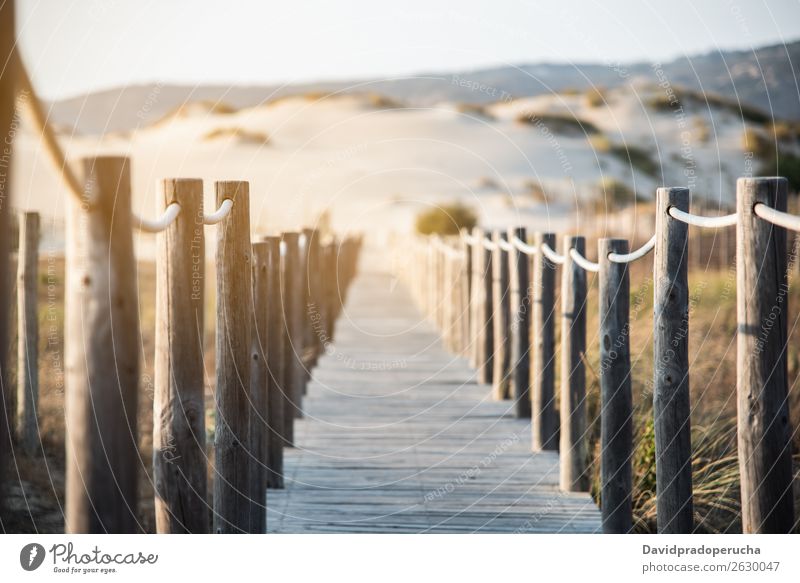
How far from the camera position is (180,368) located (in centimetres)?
288

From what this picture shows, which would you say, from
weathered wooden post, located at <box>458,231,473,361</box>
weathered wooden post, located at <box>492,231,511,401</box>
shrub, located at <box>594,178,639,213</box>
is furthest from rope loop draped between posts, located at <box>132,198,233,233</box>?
shrub, located at <box>594,178,639,213</box>

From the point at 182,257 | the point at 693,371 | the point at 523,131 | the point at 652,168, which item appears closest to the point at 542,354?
the point at 693,371

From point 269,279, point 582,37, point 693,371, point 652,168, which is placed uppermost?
point 652,168

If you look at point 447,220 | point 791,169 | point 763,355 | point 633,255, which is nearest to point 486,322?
point 633,255

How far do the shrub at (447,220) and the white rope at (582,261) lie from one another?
60.9 ft

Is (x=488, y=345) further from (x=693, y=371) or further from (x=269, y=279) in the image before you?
(x=269, y=279)

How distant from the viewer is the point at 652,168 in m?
41.9

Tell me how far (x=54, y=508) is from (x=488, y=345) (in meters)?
3.50

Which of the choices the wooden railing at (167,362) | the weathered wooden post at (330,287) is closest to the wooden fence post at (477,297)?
the weathered wooden post at (330,287)

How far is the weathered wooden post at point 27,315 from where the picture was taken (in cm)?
558

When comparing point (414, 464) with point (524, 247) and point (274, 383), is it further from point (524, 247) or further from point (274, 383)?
point (524, 247)

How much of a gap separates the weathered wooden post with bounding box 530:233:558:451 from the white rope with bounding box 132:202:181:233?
116 inches

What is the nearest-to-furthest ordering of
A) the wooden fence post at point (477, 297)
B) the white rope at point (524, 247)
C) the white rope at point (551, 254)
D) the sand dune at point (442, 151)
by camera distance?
the white rope at point (551, 254), the white rope at point (524, 247), the wooden fence post at point (477, 297), the sand dune at point (442, 151)

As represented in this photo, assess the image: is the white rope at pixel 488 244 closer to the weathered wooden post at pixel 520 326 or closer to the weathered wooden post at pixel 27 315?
the weathered wooden post at pixel 520 326
